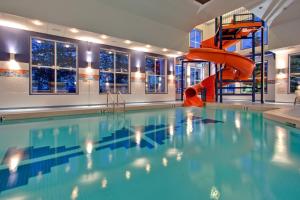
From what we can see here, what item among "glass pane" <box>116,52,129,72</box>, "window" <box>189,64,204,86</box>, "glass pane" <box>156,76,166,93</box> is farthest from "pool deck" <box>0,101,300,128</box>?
"window" <box>189,64,204,86</box>

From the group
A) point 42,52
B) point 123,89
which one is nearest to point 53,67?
point 42,52

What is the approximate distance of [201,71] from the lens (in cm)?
1586

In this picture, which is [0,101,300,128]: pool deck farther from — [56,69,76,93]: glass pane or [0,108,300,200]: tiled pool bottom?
[0,108,300,200]: tiled pool bottom

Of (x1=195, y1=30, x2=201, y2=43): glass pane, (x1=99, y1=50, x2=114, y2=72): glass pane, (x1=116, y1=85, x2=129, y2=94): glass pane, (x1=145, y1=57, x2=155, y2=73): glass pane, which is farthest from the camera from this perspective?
(x1=195, y1=30, x2=201, y2=43): glass pane

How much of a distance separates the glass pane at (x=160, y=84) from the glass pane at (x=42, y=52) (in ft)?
19.4

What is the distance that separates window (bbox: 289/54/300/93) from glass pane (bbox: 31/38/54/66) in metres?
11.6

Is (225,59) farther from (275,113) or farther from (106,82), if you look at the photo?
(106,82)

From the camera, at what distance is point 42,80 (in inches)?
286

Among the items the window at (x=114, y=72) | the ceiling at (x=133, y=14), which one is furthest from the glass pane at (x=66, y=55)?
the ceiling at (x=133, y=14)

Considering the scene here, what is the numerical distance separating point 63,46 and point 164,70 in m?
5.88

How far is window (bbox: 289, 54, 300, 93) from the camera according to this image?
9.75 meters

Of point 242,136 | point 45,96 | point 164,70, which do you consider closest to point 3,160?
point 242,136

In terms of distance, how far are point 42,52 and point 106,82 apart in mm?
2938

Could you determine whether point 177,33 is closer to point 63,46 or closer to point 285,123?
point 63,46
